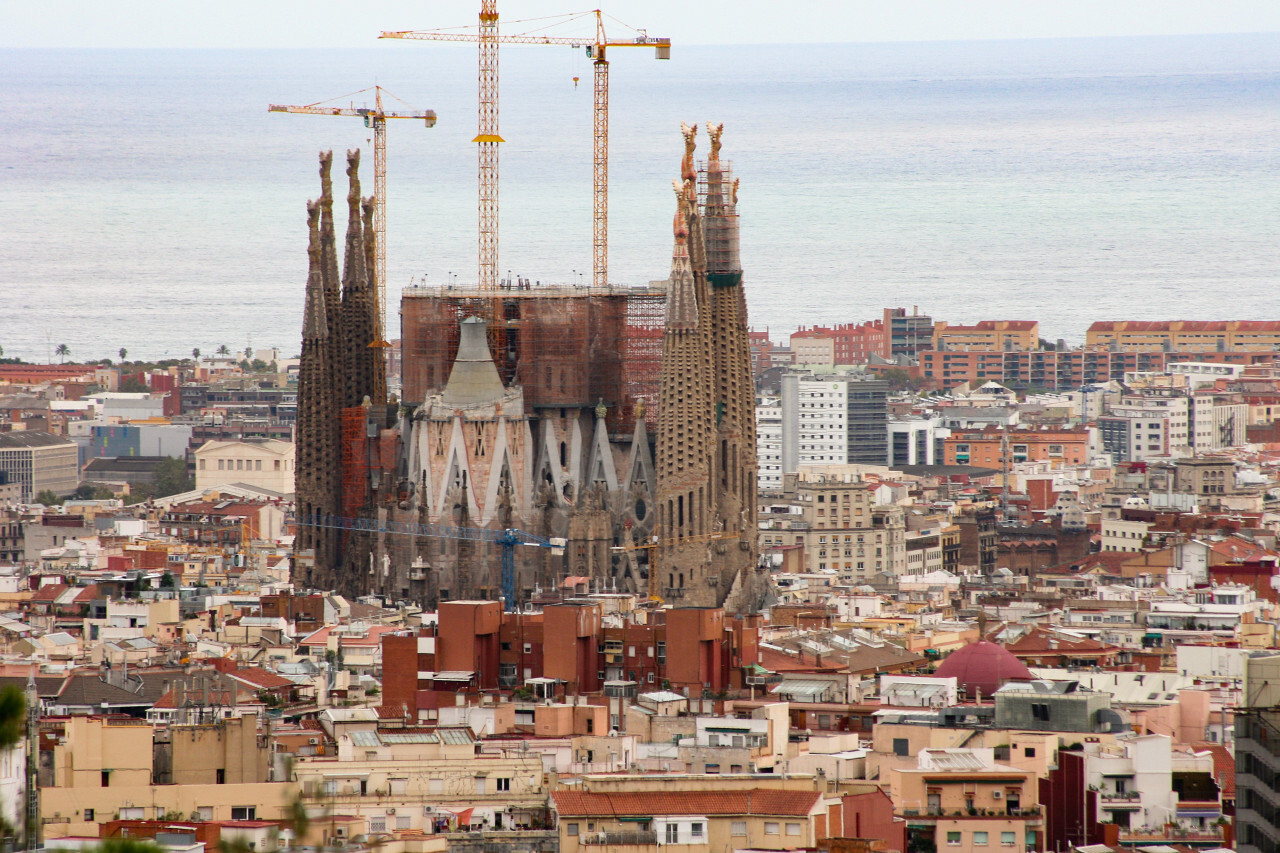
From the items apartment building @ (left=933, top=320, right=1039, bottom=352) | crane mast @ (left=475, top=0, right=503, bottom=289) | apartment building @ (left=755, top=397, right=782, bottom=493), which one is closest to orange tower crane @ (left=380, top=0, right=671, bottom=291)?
Answer: crane mast @ (left=475, top=0, right=503, bottom=289)

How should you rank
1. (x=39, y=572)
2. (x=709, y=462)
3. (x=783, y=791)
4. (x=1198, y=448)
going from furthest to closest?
(x=1198, y=448) → (x=39, y=572) → (x=709, y=462) → (x=783, y=791)

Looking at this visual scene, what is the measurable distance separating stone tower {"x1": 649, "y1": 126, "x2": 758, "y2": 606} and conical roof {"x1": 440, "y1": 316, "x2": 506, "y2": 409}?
4.78 metres

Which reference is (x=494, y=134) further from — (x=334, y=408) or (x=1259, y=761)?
(x=1259, y=761)

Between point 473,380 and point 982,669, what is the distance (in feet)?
115

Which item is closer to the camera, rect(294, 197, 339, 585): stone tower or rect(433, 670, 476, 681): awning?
rect(433, 670, 476, 681): awning

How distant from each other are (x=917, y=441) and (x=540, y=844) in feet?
370

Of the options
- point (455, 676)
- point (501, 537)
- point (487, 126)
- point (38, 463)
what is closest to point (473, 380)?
point (501, 537)

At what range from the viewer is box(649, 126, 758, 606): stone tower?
73.9 meters

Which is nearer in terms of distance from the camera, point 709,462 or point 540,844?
point 540,844

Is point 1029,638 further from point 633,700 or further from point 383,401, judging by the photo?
point 383,401

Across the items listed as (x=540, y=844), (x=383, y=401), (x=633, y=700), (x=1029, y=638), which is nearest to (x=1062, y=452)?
(x=383, y=401)

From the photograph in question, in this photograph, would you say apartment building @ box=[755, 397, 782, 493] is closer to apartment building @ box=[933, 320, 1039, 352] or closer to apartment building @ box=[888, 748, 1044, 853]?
A: apartment building @ box=[933, 320, 1039, 352]

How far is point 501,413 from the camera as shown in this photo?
251ft

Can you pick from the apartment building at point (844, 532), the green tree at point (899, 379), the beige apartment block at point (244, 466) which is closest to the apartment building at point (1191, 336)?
the green tree at point (899, 379)
